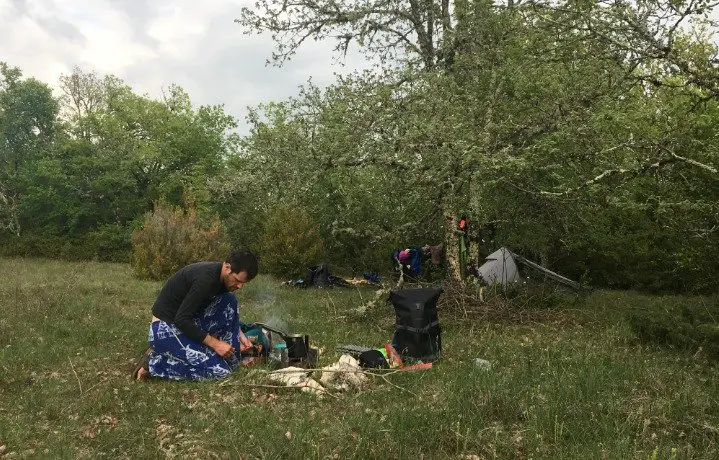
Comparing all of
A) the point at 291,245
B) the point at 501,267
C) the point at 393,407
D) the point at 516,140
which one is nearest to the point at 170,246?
the point at 291,245

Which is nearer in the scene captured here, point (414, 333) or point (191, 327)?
point (191, 327)

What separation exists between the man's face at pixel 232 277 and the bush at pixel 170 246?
12375 millimetres

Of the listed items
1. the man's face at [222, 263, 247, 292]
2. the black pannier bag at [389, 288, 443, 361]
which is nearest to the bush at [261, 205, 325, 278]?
the black pannier bag at [389, 288, 443, 361]

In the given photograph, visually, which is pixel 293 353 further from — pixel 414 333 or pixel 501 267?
pixel 501 267

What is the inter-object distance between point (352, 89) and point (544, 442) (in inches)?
320

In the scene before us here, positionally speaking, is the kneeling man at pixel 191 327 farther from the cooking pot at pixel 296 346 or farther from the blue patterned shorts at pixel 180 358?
the cooking pot at pixel 296 346

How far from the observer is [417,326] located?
22.8 ft

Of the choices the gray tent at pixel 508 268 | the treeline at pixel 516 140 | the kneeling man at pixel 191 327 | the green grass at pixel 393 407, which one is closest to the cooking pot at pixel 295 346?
the green grass at pixel 393 407

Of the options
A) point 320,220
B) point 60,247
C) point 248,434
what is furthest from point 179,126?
point 248,434

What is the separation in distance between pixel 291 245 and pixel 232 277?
13.9 m

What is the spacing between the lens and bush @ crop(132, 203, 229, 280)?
17938 millimetres

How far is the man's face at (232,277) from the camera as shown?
19.4ft

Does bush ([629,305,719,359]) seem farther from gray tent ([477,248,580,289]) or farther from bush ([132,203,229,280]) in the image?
bush ([132,203,229,280])

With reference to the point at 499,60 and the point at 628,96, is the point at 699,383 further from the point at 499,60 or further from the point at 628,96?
the point at 499,60
